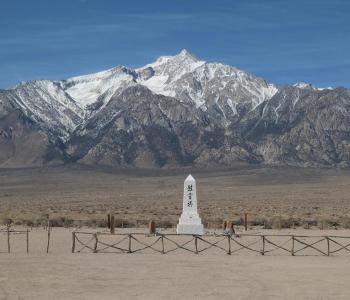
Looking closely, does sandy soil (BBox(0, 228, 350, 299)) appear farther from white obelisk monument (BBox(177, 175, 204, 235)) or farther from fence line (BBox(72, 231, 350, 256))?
white obelisk monument (BBox(177, 175, 204, 235))

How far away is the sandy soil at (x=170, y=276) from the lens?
21.0 meters

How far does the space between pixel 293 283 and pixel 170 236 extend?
15100 millimetres

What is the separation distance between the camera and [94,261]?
28281mm

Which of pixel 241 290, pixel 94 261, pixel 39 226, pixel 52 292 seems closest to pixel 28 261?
pixel 94 261

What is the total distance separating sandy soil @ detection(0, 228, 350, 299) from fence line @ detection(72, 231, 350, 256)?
108 centimetres

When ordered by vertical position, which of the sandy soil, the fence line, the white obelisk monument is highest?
the white obelisk monument

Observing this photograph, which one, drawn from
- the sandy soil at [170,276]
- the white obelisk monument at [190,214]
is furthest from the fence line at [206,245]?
the sandy soil at [170,276]

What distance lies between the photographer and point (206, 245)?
34500mm

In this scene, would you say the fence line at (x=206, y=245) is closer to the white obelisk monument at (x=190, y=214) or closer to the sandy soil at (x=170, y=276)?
the white obelisk monument at (x=190, y=214)

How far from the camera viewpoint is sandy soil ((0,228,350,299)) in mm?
21000

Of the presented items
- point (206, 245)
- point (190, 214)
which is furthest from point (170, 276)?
point (190, 214)

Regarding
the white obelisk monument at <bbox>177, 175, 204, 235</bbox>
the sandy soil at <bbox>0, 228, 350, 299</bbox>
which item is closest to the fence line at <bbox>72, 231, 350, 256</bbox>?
the white obelisk monument at <bbox>177, 175, 204, 235</bbox>

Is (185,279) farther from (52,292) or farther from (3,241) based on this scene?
(3,241)

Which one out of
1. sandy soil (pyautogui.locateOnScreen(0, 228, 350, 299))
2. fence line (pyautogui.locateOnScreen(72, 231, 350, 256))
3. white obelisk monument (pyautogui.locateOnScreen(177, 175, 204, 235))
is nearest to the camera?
sandy soil (pyautogui.locateOnScreen(0, 228, 350, 299))
